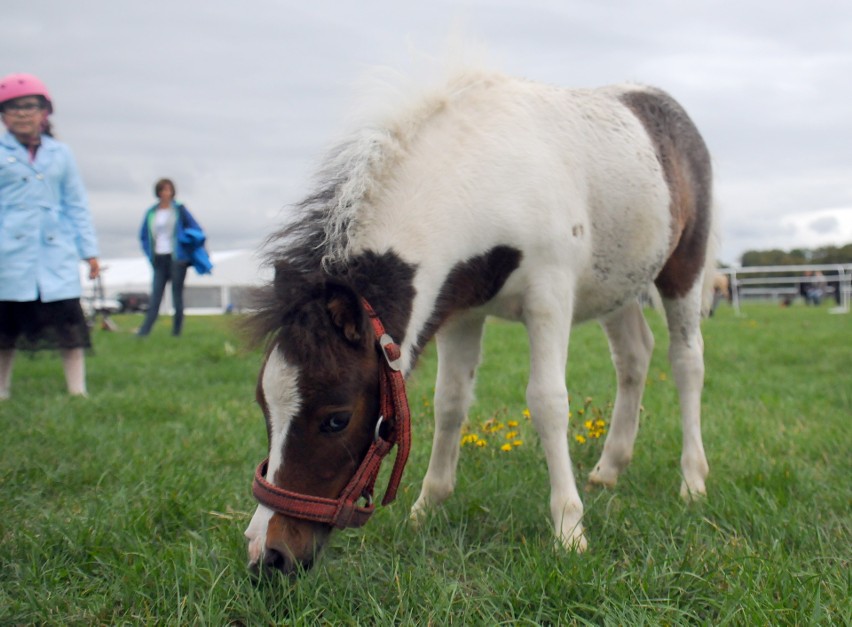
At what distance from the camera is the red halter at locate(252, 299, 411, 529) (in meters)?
2.35

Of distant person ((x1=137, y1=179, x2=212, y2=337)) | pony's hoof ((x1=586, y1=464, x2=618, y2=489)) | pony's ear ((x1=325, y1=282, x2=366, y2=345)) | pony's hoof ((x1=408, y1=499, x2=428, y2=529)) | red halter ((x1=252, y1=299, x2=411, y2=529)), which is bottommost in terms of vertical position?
pony's hoof ((x1=586, y1=464, x2=618, y2=489))

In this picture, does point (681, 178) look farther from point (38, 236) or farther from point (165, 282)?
point (165, 282)

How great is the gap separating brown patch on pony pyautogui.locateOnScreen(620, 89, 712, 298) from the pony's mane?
1.40 meters

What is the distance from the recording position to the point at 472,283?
114 inches

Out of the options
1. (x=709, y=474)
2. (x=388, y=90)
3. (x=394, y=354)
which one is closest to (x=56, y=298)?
(x=388, y=90)

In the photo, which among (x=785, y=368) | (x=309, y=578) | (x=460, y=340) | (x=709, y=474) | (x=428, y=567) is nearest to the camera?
(x=309, y=578)

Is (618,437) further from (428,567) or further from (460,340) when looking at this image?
(428,567)

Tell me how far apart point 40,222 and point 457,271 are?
4.27 meters

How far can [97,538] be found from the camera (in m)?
2.86

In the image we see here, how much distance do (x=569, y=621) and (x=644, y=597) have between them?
271 millimetres

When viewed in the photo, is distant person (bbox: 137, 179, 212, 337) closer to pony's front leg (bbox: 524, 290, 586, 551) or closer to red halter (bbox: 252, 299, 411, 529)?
pony's front leg (bbox: 524, 290, 586, 551)

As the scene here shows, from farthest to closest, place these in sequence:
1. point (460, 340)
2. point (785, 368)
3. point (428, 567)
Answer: point (785, 368) < point (460, 340) < point (428, 567)

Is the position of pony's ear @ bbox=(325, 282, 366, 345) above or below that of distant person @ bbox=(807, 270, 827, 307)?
above

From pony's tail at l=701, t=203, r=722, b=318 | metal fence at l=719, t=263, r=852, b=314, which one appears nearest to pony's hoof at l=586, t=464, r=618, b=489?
pony's tail at l=701, t=203, r=722, b=318
